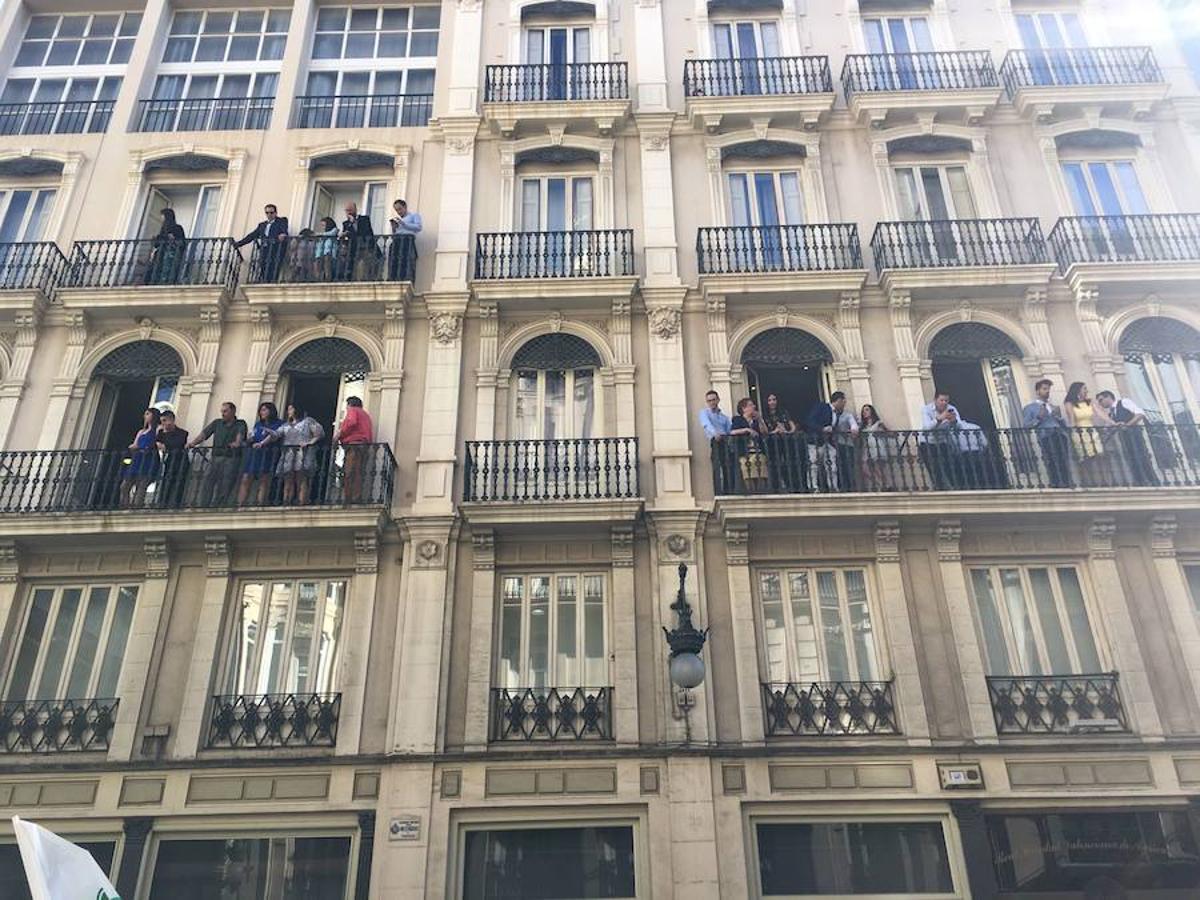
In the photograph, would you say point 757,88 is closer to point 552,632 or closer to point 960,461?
point 960,461

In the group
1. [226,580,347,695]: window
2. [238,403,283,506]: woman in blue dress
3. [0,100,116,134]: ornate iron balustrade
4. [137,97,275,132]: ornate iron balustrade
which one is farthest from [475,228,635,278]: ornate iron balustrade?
[0,100,116,134]: ornate iron balustrade

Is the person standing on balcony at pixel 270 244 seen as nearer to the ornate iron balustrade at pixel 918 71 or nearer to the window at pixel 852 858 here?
the ornate iron balustrade at pixel 918 71

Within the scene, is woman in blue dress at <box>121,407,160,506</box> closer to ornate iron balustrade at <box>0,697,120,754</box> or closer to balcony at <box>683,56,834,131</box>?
ornate iron balustrade at <box>0,697,120,754</box>

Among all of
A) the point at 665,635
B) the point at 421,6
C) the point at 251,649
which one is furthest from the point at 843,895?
the point at 421,6

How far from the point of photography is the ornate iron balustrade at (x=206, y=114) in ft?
56.1

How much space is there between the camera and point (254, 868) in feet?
36.1

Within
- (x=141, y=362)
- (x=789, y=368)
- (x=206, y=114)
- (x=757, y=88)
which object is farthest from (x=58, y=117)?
(x=789, y=368)

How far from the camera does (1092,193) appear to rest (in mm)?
15758

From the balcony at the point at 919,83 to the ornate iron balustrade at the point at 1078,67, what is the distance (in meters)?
0.41

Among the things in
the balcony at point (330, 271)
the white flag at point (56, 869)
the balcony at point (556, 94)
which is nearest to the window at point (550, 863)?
the white flag at point (56, 869)

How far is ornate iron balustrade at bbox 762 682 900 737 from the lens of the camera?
37.9 feet

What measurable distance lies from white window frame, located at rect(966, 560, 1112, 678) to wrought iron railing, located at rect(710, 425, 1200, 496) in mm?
1143

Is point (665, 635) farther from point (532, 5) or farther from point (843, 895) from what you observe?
point (532, 5)

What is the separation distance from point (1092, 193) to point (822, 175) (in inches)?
186
